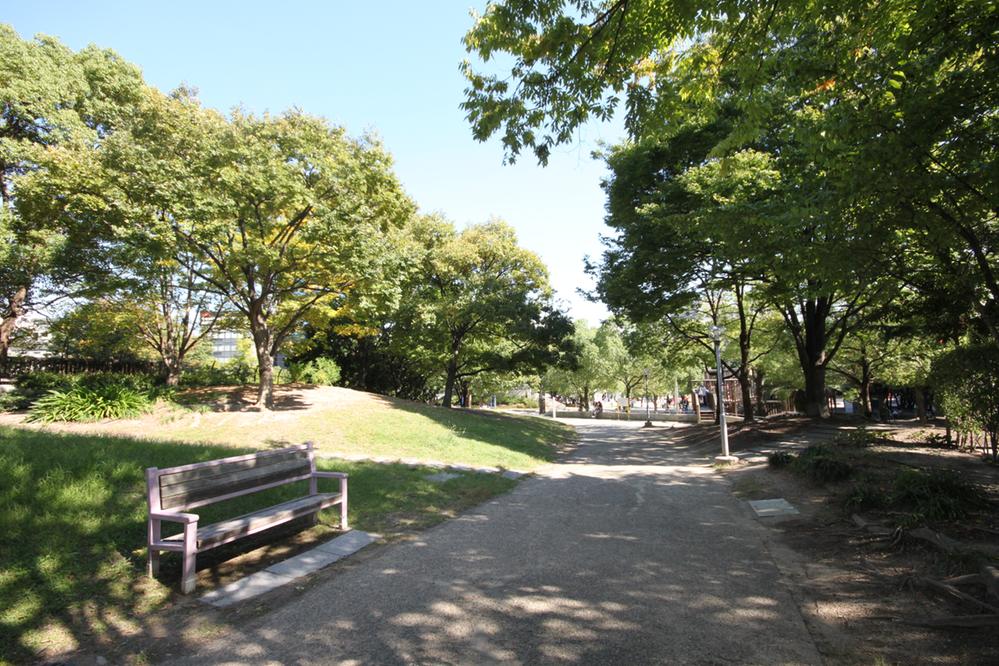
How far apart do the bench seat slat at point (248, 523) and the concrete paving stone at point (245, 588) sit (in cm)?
37

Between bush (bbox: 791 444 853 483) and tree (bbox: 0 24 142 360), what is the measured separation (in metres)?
18.5

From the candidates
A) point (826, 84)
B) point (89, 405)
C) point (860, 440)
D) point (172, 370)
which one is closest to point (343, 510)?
point (826, 84)

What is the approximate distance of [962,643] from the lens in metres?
3.16

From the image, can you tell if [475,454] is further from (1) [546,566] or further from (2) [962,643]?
(2) [962,643]

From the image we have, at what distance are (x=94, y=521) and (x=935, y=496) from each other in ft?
29.5

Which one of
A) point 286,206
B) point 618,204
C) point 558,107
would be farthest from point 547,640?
point 618,204

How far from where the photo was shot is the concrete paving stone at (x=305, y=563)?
15.0 feet

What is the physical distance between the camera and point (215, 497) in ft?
15.6

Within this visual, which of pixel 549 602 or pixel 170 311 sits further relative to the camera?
pixel 170 311

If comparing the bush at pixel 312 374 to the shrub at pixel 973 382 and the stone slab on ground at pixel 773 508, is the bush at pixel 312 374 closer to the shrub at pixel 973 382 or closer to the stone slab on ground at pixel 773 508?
the stone slab on ground at pixel 773 508

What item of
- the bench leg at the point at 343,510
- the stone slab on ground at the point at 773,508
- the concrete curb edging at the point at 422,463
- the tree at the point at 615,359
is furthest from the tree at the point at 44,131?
the tree at the point at 615,359

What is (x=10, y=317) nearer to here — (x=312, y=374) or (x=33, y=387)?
(x=33, y=387)

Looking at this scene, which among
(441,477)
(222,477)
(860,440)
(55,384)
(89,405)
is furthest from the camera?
(55,384)

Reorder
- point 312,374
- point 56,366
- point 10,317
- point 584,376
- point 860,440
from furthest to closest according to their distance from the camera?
1. point 584,376
2. point 312,374
3. point 56,366
4. point 10,317
5. point 860,440
